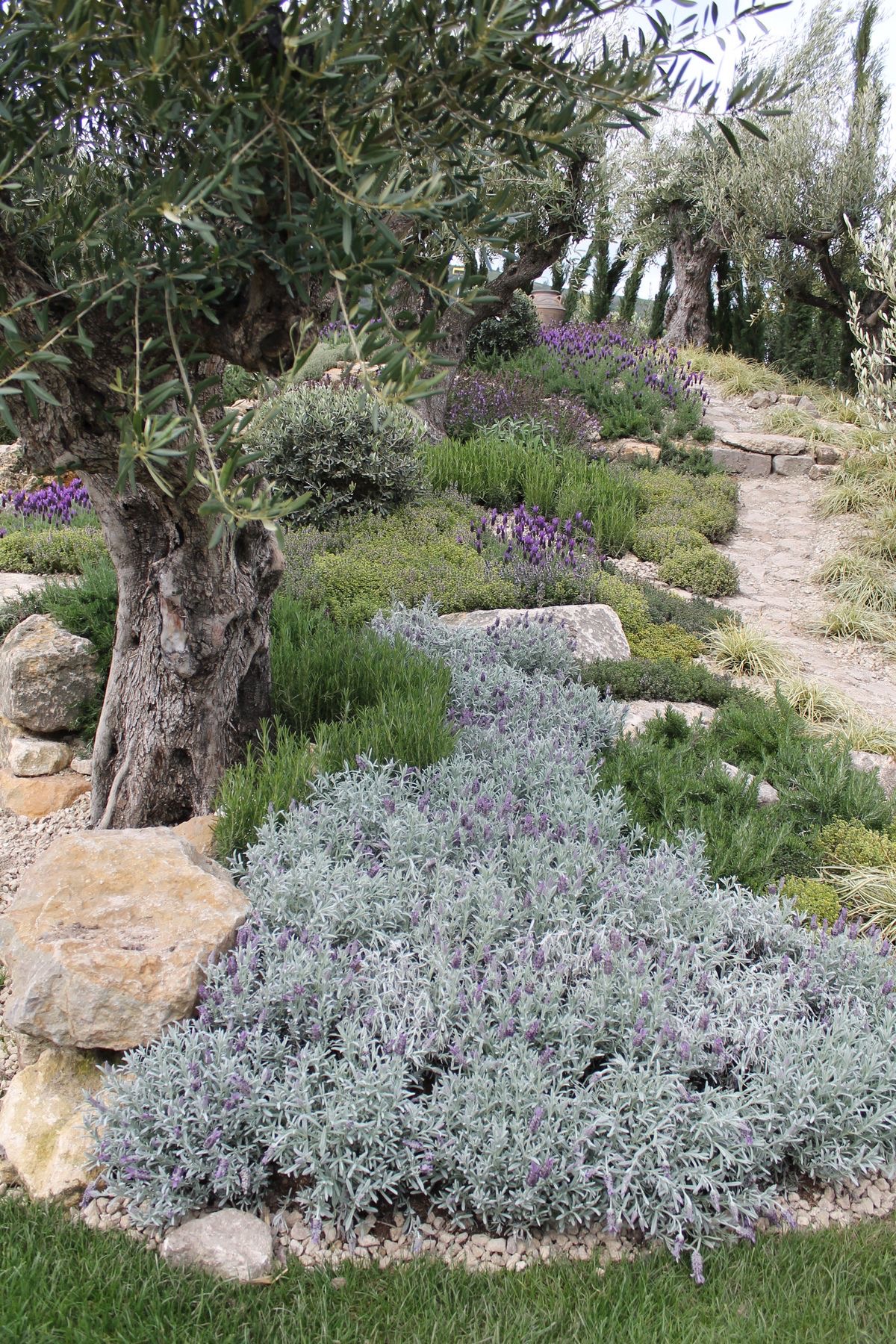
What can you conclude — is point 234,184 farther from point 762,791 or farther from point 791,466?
point 791,466

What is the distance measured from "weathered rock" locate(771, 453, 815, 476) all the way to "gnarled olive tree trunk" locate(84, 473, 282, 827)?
410 inches

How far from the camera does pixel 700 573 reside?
28.5 feet

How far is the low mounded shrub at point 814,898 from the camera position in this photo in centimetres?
384

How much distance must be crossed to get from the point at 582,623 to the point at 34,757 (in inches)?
143

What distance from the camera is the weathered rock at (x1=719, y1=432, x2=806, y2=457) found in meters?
13.1

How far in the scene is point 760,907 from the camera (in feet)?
11.7

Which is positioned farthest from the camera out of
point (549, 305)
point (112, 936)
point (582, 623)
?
point (549, 305)

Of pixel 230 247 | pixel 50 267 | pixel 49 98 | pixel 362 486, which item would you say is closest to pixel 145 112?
pixel 49 98

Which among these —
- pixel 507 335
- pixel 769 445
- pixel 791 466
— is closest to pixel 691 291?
pixel 507 335

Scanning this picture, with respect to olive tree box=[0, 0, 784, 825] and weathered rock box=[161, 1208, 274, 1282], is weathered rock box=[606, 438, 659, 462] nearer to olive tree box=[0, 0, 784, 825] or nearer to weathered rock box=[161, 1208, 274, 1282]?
olive tree box=[0, 0, 784, 825]

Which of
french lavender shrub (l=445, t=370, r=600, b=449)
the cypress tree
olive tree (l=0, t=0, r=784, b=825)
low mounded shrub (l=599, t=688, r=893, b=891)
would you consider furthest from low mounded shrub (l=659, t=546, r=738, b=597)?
the cypress tree

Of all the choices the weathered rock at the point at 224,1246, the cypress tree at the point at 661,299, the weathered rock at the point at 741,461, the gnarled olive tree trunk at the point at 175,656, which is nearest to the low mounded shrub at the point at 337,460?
the gnarled olive tree trunk at the point at 175,656

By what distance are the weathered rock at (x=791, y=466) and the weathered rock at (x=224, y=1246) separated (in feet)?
40.2

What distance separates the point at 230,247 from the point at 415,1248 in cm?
277
